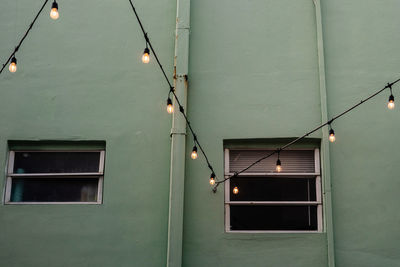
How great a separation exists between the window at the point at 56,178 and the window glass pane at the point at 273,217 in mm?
2381

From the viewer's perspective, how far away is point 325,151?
780cm

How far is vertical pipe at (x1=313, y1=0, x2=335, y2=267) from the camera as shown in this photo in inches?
294


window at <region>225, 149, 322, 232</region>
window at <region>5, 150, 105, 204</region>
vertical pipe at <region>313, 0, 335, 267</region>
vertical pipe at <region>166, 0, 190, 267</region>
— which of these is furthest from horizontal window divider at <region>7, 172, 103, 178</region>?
vertical pipe at <region>313, 0, 335, 267</region>

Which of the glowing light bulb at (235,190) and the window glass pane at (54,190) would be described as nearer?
the glowing light bulb at (235,190)

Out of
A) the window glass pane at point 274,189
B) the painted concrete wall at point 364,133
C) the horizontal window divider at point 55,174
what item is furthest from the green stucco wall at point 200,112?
the window glass pane at point 274,189

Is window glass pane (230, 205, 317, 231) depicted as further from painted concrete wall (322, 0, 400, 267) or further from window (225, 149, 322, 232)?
painted concrete wall (322, 0, 400, 267)

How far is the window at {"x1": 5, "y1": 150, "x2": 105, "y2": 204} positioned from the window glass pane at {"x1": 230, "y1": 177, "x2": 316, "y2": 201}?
2393 millimetres

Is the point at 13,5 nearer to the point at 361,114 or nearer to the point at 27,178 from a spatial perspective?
the point at 27,178

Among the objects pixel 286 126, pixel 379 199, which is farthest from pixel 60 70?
pixel 379 199

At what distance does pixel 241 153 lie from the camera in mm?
8234

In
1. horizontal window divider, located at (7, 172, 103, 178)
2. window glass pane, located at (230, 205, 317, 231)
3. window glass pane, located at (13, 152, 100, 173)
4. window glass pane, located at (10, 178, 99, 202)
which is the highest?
window glass pane, located at (13, 152, 100, 173)

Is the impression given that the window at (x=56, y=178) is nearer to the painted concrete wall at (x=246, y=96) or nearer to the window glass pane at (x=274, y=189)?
the painted concrete wall at (x=246, y=96)

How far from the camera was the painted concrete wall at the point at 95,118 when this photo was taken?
7688 mm

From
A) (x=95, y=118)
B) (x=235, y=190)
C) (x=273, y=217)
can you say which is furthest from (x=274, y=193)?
(x=95, y=118)
